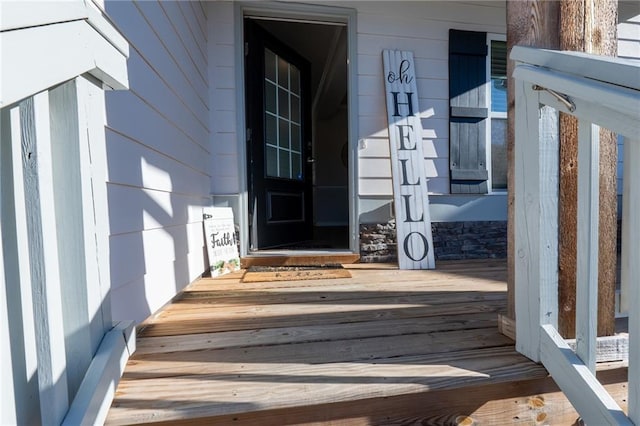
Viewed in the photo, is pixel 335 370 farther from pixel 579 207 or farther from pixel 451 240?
pixel 451 240

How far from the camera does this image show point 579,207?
0.84 metres

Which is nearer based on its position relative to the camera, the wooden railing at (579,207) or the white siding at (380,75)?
the wooden railing at (579,207)

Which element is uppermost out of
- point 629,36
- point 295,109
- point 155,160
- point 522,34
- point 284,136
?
point 629,36

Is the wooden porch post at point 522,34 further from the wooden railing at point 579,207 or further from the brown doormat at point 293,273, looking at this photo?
the brown doormat at point 293,273

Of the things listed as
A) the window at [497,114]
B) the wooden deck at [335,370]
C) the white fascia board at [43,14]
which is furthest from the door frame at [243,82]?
the white fascia board at [43,14]

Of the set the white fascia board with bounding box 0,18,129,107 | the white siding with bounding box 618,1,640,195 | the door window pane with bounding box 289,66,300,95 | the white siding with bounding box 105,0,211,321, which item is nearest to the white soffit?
the white fascia board with bounding box 0,18,129,107

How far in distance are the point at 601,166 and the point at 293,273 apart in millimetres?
1801

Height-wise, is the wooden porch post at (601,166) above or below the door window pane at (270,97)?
below

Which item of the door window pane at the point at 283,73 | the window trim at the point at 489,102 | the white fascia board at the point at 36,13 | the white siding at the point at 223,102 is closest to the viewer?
the white fascia board at the point at 36,13

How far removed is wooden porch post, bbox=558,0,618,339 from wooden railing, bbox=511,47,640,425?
4 centimetres

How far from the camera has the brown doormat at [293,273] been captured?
2.10 m

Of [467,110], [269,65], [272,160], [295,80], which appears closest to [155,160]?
[272,160]

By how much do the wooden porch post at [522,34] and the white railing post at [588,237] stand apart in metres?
0.27

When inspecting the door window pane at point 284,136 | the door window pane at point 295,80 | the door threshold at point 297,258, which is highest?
the door window pane at point 295,80
